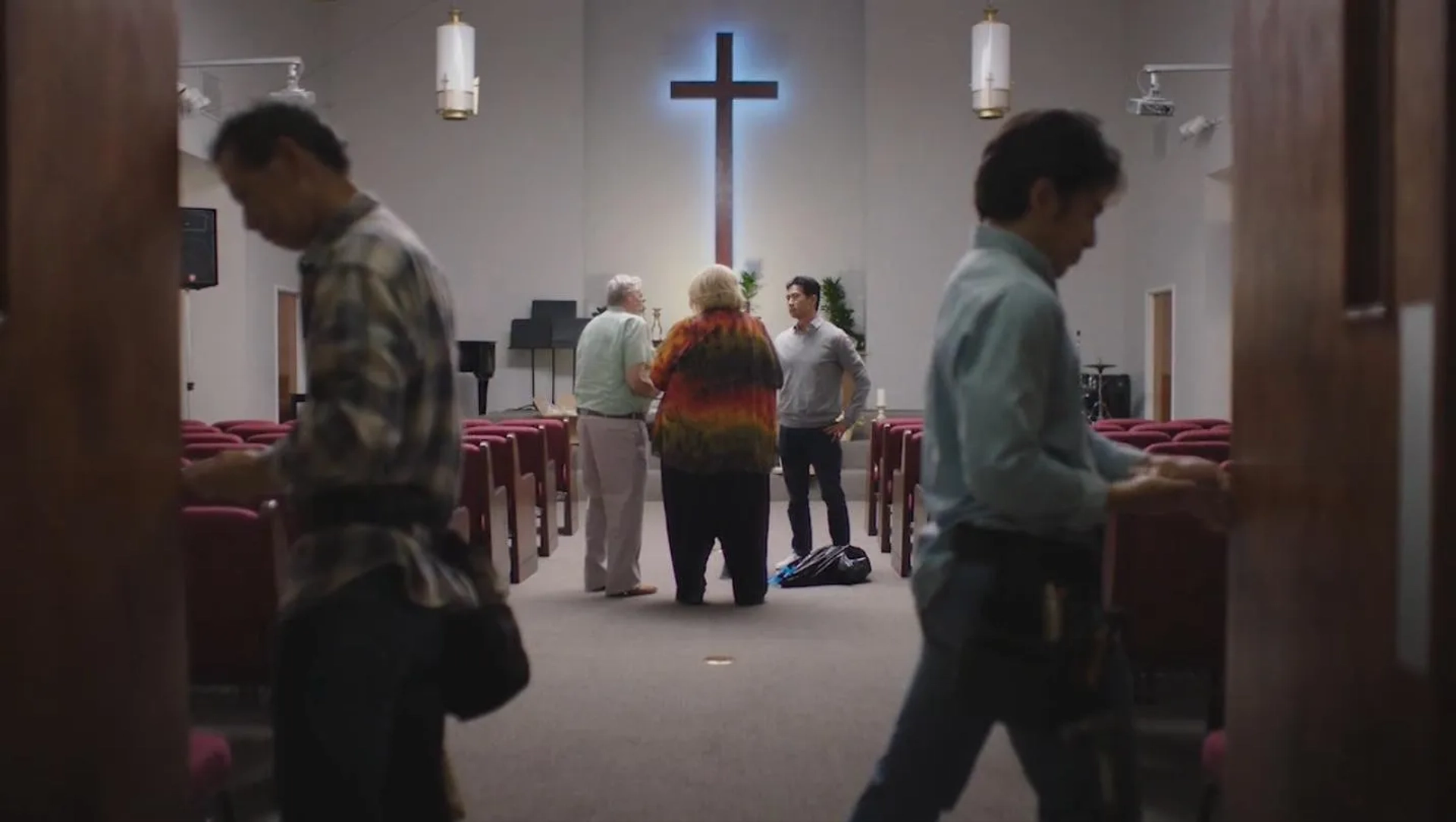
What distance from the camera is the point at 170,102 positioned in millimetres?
2143

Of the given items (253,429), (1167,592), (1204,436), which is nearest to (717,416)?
(1204,436)

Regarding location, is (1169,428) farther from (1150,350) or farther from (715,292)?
(1150,350)

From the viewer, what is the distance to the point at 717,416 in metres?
6.00

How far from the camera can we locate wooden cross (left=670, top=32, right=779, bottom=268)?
1430cm

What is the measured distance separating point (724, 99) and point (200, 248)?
18.6 ft

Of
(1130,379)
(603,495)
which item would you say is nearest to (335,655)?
(603,495)

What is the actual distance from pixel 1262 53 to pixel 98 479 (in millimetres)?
1662

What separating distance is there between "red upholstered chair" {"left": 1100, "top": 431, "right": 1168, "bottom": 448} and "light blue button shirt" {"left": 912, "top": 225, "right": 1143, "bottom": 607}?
330cm

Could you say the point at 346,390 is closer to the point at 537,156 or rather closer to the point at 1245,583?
the point at 1245,583

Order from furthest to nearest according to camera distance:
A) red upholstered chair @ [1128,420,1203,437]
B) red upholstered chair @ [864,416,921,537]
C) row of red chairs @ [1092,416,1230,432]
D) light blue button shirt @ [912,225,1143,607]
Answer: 1. red upholstered chair @ [864,416,921,537]
2. row of red chairs @ [1092,416,1230,432]
3. red upholstered chair @ [1128,420,1203,437]
4. light blue button shirt @ [912,225,1143,607]

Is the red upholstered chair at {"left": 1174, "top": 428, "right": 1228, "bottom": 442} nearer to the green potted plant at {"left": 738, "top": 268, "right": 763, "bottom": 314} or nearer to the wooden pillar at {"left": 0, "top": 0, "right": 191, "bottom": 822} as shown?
the wooden pillar at {"left": 0, "top": 0, "right": 191, "bottom": 822}

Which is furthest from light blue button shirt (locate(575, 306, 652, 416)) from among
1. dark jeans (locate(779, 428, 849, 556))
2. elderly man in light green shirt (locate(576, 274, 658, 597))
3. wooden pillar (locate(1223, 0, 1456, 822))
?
wooden pillar (locate(1223, 0, 1456, 822))

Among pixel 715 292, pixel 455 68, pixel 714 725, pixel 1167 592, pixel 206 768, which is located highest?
pixel 455 68

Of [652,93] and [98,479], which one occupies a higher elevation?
[652,93]
